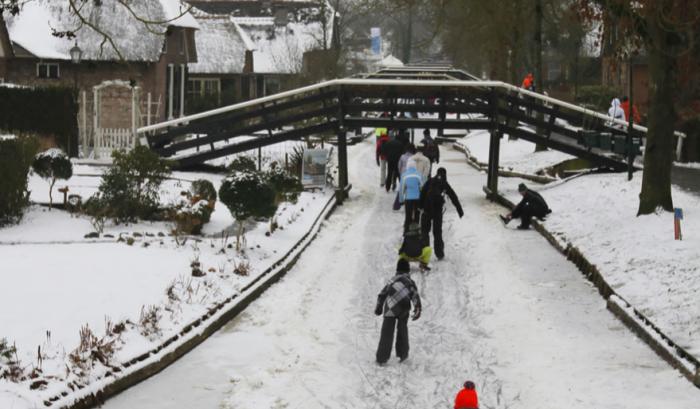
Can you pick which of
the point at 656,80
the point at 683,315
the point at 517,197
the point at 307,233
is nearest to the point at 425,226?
the point at 307,233

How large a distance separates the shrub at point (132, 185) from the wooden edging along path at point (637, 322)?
26.7ft

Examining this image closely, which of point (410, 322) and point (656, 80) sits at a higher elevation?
point (656, 80)

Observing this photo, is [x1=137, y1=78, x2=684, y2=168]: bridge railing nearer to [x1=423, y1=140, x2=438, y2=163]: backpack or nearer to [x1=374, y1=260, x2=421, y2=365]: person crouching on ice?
[x1=423, y1=140, x2=438, y2=163]: backpack

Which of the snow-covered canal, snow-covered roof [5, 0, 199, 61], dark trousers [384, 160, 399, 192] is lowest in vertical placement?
the snow-covered canal

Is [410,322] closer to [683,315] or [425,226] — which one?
[683,315]

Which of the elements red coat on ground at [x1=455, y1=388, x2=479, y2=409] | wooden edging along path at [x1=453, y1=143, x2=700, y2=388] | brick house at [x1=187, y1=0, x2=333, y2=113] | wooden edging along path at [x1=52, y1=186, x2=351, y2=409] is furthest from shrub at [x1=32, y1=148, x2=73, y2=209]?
brick house at [x1=187, y1=0, x2=333, y2=113]

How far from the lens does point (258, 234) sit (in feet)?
73.8

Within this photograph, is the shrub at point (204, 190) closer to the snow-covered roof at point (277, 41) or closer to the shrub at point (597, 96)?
the shrub at point (597, 96)

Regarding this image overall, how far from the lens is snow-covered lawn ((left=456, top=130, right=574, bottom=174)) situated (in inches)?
1556

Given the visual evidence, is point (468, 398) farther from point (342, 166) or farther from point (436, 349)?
point (342, 166)

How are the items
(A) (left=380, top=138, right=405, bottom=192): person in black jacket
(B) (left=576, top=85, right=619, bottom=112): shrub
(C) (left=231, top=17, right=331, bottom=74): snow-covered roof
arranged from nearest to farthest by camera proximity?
(A) (left=380, top=138, right=405, bottom=192): person in black jacket, (B) (left=576, top=85, right=619, bottom=112): shrub, (C) (left=231, top=17, right=331, bottom=74): snow-covered roof

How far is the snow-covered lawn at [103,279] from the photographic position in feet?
41.9

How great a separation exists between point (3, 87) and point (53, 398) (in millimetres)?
23270

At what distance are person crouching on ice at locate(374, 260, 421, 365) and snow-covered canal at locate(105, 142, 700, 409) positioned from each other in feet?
0.64
